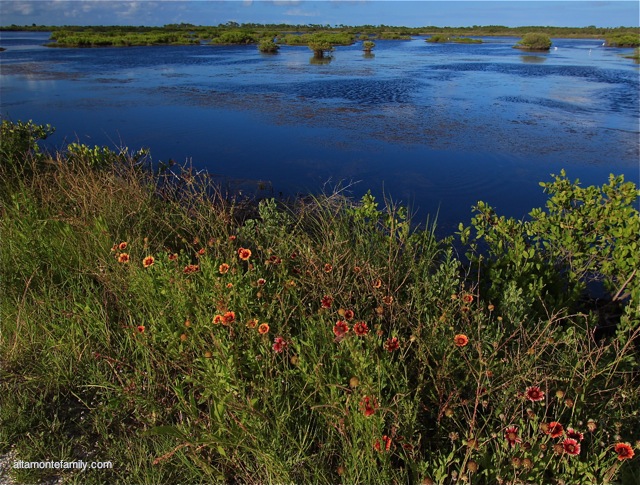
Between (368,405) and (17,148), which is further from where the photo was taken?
(17,148)

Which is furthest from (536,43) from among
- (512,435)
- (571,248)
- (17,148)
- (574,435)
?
(512,435)

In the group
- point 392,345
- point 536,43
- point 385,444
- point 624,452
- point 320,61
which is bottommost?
point 385,444

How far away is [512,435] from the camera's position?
60.1 inches

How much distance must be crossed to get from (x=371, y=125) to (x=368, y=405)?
8705mm

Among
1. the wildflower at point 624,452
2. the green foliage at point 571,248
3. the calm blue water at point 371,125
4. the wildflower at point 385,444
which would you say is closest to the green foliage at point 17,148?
the calm blue water at point 371,125

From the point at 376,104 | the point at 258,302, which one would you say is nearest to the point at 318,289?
the point at 258,302

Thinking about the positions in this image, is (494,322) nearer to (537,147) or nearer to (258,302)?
(258,302)

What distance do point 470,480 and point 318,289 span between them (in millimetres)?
1138

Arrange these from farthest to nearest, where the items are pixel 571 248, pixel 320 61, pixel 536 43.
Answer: pixel 536 43
pixel 320 61
pixel 571 248

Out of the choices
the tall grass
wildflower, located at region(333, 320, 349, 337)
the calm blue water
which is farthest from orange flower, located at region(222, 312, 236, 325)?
the calm blue water

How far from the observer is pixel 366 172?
707 cm

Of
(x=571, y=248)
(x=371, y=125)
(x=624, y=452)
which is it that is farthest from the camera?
(x=371, y=125)

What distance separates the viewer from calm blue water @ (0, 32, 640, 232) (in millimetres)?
6824

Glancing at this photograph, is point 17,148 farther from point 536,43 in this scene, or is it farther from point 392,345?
point 536,43
